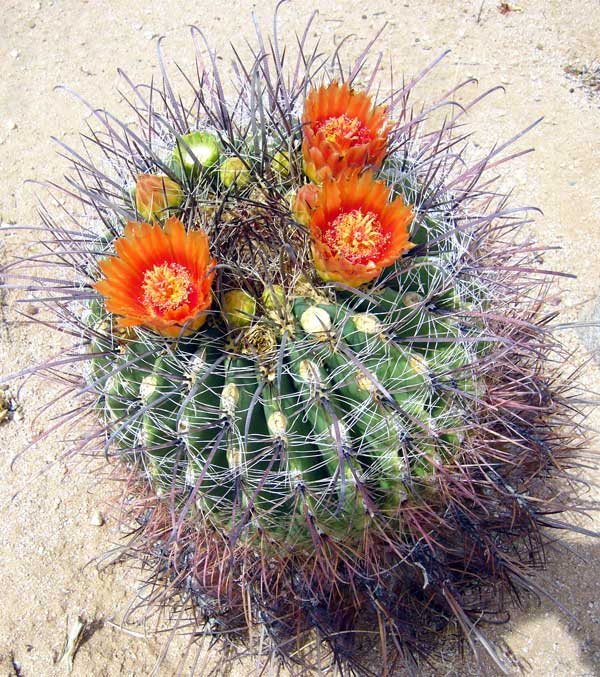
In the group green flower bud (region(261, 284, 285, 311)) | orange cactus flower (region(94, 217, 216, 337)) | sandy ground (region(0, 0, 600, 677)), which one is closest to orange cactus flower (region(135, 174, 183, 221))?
orange cactus flower (region(94, 217, 216, 337))

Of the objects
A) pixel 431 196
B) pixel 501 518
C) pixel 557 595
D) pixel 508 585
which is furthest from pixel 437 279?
pixel 557 595

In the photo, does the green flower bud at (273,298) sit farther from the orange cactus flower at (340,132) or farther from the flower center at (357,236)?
the orange cactus flower at (340,132)

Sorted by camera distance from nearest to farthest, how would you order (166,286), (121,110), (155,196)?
1. (166,286)
2. (155,196)
3. (121,110)

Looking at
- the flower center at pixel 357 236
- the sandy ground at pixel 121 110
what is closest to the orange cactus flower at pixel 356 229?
the flower center at pixel 357 236

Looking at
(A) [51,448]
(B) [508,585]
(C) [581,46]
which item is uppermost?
(C) [581,46]

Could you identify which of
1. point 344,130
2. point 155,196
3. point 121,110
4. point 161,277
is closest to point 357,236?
point 344,130

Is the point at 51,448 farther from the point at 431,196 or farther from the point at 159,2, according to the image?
the point at 159,2

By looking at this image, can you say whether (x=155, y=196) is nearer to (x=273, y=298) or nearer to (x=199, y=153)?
(x=199, y=153)

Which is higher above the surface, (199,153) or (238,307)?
(199,153)
